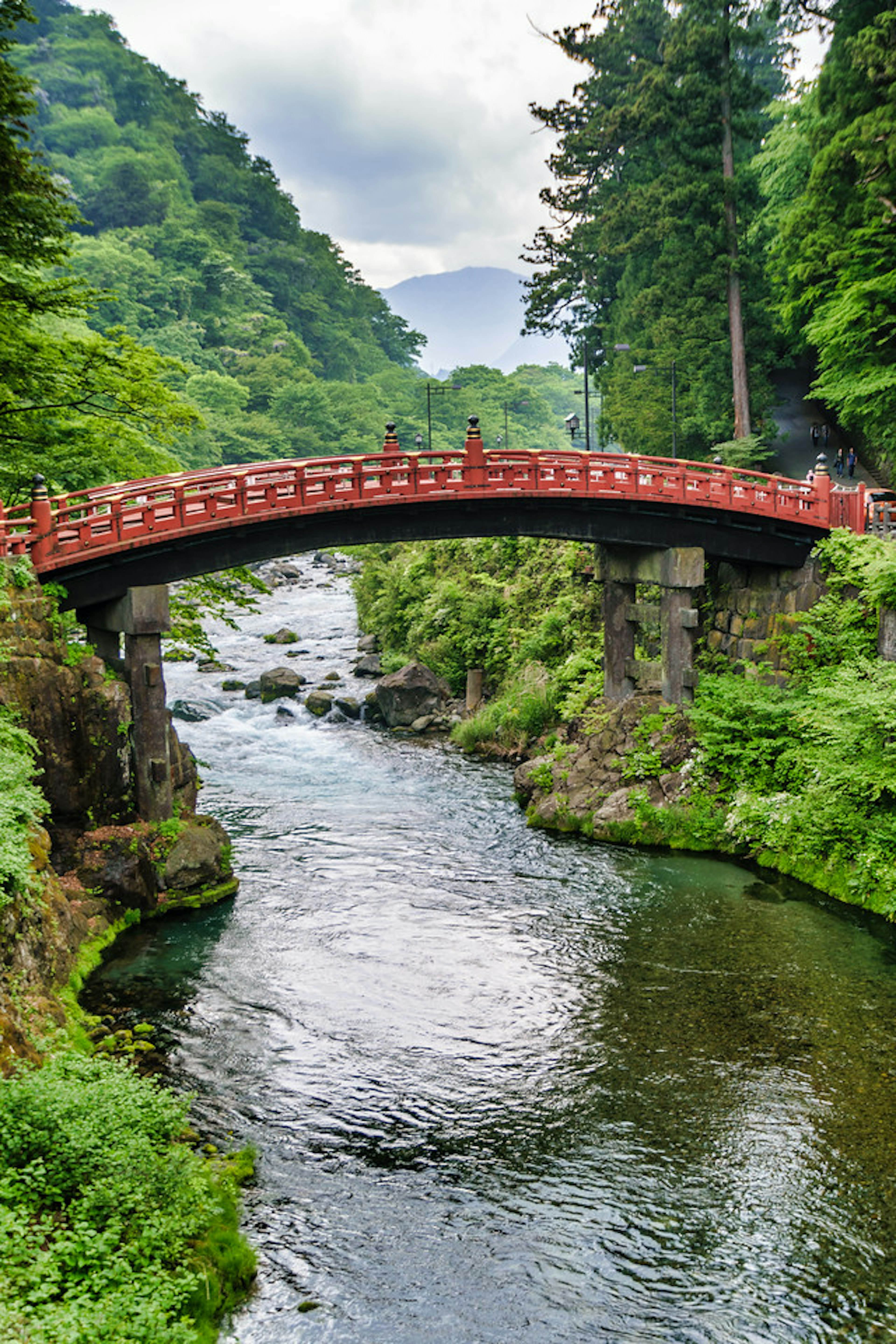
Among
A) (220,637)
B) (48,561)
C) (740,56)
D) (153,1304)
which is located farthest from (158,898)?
(740,56)

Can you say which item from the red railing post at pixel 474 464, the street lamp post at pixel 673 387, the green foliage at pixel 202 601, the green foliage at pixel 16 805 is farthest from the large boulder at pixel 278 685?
the green foliage at pixel 16 805

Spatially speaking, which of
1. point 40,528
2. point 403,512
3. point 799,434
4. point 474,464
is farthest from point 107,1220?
point 799,434

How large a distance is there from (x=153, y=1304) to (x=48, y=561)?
1583 centimetres

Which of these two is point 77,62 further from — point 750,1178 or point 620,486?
point 750,1178

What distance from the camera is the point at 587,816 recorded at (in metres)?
27.8

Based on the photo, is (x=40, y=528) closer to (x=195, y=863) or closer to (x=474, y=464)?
(x=195, y=863)

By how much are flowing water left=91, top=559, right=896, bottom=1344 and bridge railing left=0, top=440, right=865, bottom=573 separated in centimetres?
841

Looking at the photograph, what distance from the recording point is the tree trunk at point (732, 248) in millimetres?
38812

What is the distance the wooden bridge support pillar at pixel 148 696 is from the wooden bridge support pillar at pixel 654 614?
13.5 metres

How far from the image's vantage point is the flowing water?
1148 cm

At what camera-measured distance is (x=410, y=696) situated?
39625 mm

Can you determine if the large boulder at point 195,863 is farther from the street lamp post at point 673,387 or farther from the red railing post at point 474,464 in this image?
the street lamp post at point 673,387

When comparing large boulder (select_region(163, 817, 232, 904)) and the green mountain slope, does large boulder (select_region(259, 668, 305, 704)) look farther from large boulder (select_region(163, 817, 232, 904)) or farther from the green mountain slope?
the green mountain slope

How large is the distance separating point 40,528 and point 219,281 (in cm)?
8565
